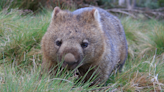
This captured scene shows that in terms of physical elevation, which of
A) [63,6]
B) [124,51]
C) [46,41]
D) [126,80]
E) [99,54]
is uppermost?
[63,6]

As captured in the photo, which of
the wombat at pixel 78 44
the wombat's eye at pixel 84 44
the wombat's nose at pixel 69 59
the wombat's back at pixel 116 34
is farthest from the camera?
the wombat's back at pixel 116 34

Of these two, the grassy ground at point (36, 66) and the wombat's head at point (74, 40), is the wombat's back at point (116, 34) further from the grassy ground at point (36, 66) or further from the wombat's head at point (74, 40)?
the wombat's head at point (74, 40)

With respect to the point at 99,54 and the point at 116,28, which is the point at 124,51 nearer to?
the point at 116,28

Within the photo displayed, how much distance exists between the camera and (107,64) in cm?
291

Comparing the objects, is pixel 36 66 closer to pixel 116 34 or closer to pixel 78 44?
pixel 78 44

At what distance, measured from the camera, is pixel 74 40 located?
239cm

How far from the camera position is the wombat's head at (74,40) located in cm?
231

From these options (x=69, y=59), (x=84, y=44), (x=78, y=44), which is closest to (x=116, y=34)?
(x=84, y=44)

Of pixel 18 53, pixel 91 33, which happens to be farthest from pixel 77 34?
pixel 18 53

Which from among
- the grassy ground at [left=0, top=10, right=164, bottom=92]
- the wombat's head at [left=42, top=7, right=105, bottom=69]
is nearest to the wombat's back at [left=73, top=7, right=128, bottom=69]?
the grassy ground at [left=0, top=10, right=164, bottom=92]

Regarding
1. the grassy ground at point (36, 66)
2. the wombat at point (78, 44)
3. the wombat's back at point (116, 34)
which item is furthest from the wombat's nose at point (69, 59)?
the wombat's back at point (116, 34)

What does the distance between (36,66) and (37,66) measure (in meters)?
0.36

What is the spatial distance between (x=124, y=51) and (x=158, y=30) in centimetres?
169

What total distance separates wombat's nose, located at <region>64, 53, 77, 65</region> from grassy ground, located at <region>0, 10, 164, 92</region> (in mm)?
238
